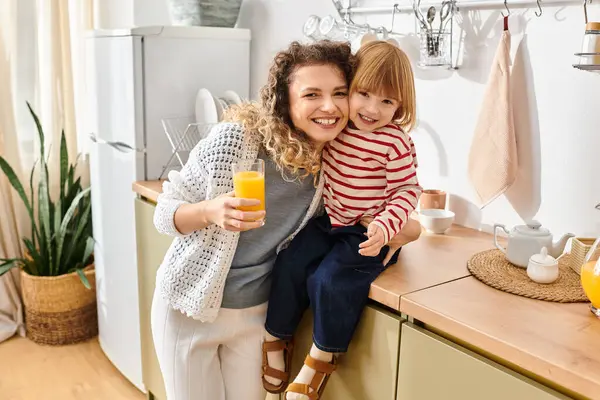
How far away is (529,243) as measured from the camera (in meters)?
1.43

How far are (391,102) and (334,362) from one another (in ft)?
1.99

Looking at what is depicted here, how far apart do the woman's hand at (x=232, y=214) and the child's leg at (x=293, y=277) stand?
0.17 m

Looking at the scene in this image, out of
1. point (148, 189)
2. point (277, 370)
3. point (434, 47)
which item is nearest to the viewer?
point (277, 370)

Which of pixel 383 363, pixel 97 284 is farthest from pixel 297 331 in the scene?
pixel 97 284

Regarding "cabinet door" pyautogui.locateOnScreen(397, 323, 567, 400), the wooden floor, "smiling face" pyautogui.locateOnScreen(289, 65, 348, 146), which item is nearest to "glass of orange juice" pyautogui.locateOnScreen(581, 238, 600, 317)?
"cabinet door" pyautogui.locateOnScreen(397, 323, 567, 400)

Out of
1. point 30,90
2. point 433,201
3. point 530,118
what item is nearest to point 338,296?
point 433,201

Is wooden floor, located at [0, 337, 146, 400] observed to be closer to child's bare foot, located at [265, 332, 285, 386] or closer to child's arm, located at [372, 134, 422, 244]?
child's bare foot, located at [265, 332, 285, 386]

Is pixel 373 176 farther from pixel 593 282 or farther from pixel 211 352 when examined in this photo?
pixel 211 352

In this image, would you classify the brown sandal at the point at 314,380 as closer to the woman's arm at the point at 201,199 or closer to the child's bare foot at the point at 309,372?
the child's bare foot at the point at 309,372

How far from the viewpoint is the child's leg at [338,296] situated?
1327mm

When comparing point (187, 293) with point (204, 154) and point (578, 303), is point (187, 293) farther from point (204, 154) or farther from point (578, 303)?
point (578, 303)

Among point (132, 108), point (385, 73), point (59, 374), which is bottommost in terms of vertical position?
point (59, 374)

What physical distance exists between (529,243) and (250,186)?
0.66 meters

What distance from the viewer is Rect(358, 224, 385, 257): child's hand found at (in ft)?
4.32
